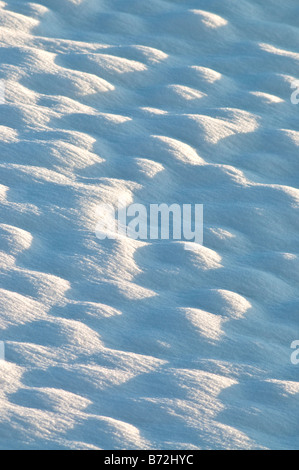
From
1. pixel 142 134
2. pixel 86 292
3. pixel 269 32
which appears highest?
pixel 269 32

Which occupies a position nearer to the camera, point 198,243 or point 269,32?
point 198,243

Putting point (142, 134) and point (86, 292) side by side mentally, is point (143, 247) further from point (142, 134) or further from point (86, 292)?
point (142, 134)

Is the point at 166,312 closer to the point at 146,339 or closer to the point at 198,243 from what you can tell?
the point at 146,339

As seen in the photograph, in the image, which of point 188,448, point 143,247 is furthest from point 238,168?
point 188,448

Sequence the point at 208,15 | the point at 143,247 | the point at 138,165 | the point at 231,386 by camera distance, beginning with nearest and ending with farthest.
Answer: the point at 231,386 → the point at 143,247 → the point at 138,165 → the point at 208,15

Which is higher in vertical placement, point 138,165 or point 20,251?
point 138,165

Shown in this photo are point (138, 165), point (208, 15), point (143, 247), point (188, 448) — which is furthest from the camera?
point (208, 15)
